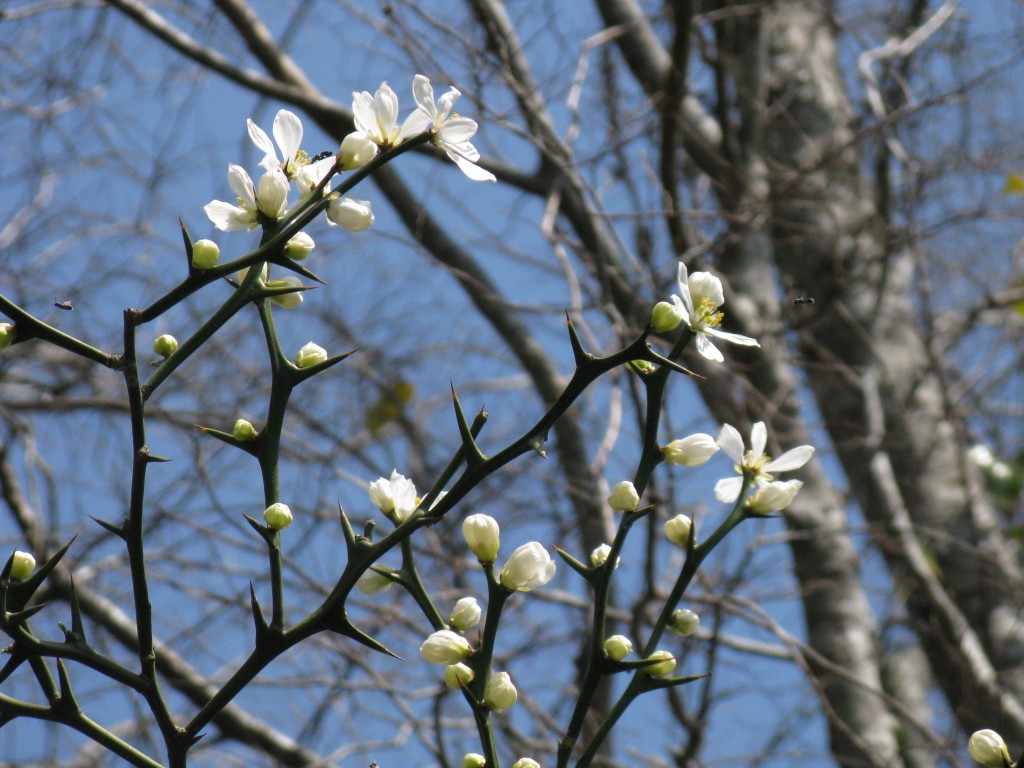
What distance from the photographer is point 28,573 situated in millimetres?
842

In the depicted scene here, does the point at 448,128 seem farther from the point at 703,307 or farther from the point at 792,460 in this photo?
the point at 792,460

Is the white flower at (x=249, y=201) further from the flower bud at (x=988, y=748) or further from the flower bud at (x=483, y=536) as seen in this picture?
the flower bud at (x=988, y=748)

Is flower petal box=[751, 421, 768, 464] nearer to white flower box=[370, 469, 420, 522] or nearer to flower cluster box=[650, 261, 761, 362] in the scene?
flower cluster box=[650, 261, 761, 362]

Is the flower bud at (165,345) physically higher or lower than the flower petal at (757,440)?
lower

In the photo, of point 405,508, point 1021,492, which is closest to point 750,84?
point 1021,492

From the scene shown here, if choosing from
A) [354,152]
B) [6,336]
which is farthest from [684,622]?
[6,336]

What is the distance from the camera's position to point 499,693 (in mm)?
792

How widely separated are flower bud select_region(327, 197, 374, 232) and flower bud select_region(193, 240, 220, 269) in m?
0.10

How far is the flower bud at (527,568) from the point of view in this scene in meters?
0.80

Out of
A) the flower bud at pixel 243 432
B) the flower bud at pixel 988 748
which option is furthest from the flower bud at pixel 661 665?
the flower bud at pixel 243 432

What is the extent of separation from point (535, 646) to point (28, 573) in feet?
8.95

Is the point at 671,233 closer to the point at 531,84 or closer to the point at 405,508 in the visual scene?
the point at 531,84

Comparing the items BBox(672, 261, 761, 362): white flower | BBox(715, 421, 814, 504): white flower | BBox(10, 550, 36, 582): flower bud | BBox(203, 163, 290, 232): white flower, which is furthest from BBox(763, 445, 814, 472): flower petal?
BBox(10, 550, 36, 582): flower bud

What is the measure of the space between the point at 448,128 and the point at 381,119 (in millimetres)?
67
